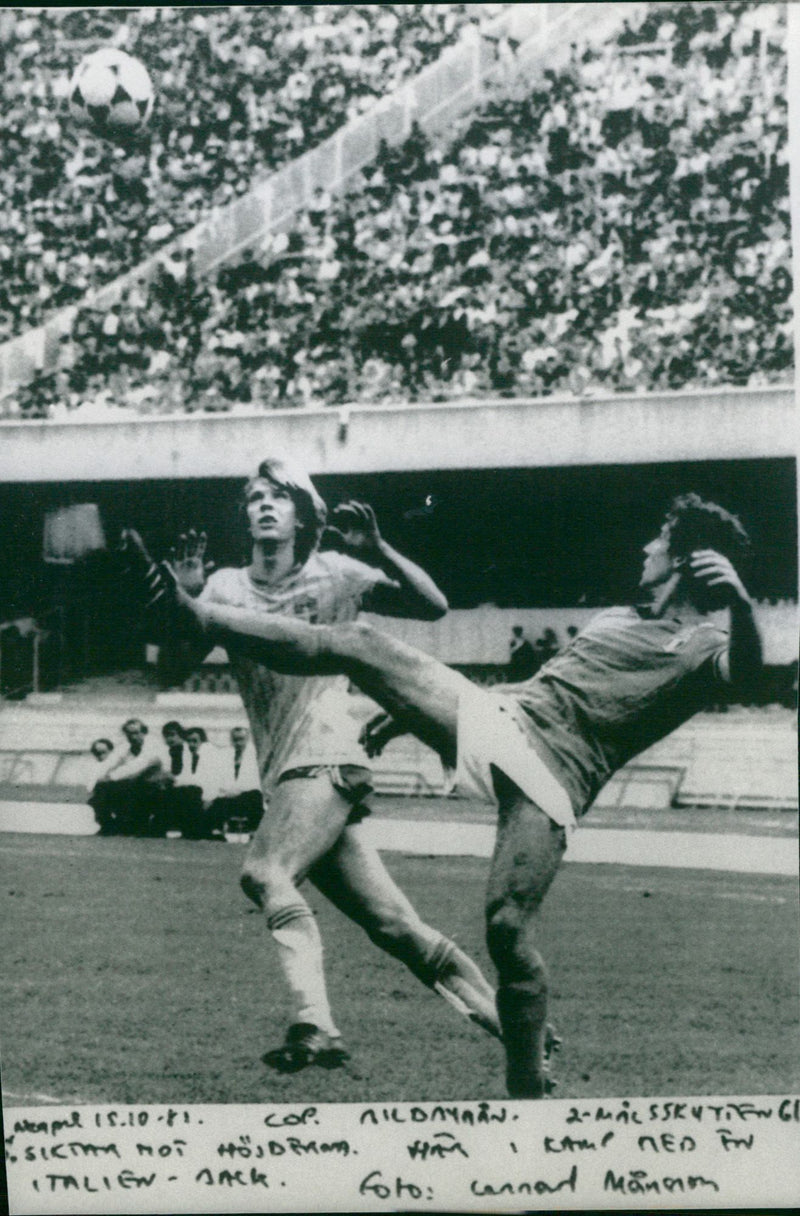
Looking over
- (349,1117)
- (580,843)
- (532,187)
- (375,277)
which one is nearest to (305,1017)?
(349,1117)

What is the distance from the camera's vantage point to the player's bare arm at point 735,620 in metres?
3.55

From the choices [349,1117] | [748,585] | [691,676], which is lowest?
[349,1117]

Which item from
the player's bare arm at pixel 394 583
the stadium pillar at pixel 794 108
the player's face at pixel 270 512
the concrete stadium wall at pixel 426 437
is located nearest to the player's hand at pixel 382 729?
the player's bare arm at pixel 394 583

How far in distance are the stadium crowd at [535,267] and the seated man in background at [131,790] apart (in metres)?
0.86

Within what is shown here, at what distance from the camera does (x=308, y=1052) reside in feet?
11.5

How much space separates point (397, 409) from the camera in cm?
367

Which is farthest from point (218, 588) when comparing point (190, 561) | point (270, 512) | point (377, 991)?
point (377, 991)

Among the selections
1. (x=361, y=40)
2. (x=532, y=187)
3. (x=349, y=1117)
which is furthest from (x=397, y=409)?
(x=349, y=1117)

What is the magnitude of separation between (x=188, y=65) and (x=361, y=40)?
1.38 feet

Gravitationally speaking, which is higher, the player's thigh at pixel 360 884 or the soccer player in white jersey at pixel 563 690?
the soccer player in white jersey at pixel 563 690

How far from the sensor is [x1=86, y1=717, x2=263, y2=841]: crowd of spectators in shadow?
3633 millimetres

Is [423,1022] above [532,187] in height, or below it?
below

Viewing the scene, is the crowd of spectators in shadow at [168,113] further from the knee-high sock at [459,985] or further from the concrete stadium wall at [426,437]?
the knee-high sock at [459,985]

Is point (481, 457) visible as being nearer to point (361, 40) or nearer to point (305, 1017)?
point (361, 40)
